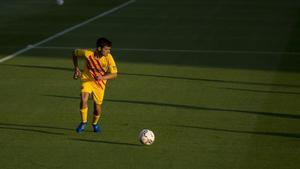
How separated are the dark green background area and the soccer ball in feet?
0.53

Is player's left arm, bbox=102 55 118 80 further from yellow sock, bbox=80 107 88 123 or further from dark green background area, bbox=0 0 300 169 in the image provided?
dark green background area, bbox=0 0 300 169

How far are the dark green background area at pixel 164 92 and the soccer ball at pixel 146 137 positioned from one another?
163 mm

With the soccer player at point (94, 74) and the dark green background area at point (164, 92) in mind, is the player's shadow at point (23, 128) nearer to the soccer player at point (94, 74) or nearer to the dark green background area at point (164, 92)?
the dark green background area at point (164, 92)

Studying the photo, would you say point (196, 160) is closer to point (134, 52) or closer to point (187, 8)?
point (134, 52)

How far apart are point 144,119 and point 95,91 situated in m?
1.72

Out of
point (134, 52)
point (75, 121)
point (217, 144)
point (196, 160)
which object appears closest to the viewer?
point (196, 160)

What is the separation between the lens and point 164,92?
18734mm

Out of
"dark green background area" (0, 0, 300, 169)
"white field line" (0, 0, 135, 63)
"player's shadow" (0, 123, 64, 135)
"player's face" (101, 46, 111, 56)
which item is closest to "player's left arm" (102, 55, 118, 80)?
"player's face" (101, 46, 111, 56)

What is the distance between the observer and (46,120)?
1580 centimetres

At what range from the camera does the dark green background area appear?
13.4m

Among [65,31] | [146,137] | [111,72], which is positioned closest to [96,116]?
[111,72]

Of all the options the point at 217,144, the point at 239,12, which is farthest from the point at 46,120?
the point at 239,12

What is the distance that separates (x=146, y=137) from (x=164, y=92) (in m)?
5.03

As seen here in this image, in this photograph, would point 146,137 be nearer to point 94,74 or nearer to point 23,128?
point 94,74
